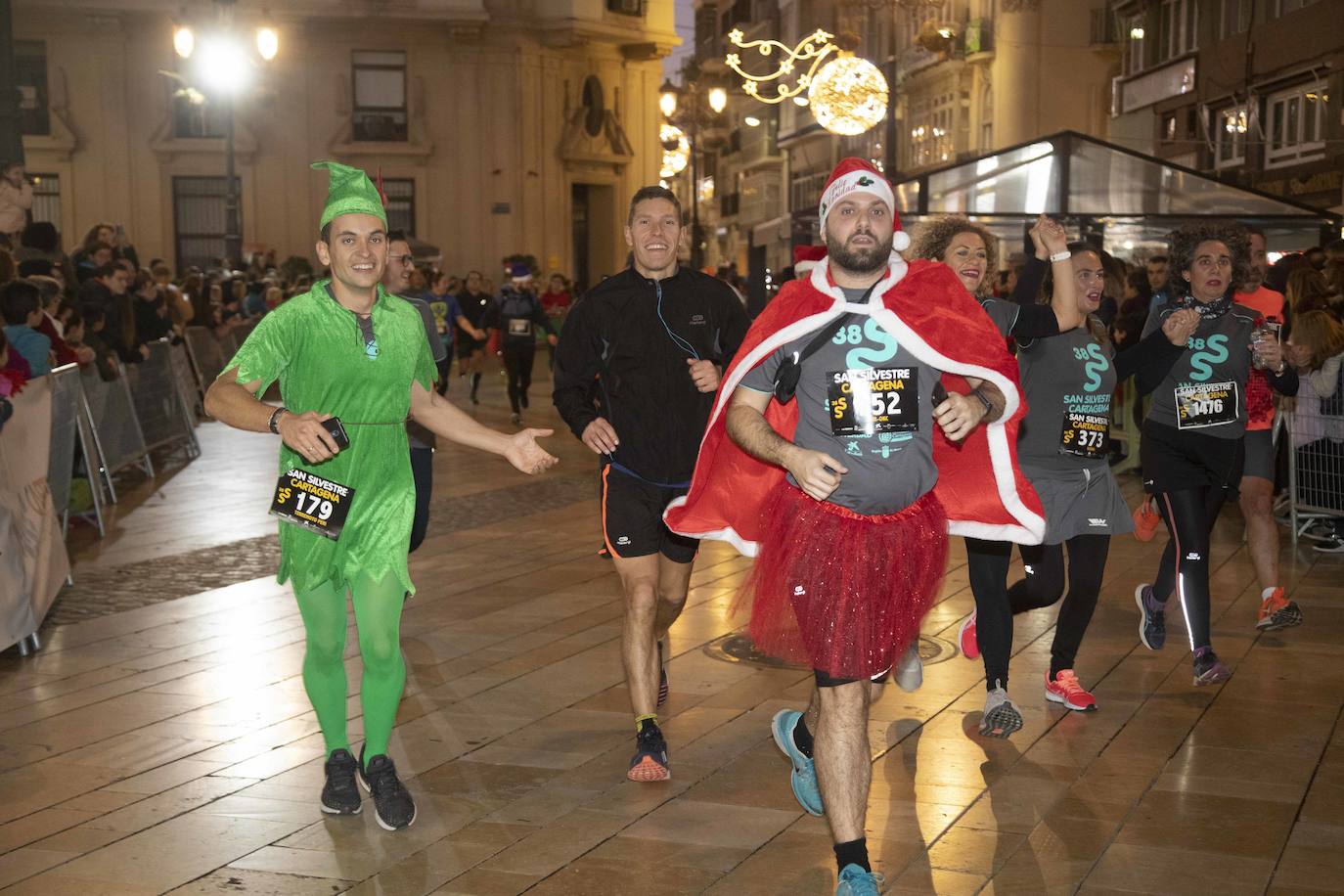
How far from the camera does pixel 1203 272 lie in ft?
24.6

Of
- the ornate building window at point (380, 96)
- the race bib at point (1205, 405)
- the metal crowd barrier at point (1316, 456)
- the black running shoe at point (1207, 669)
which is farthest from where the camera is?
the ornate building window at point (380, 96)

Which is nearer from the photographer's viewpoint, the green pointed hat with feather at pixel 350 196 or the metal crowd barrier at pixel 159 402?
the green pointed hat with feather at pixel 350 196

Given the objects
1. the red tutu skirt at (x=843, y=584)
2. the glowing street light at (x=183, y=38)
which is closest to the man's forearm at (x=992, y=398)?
the red tutu skirt at (x=843, y=584)

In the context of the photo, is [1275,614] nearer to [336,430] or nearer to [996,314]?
[996,314]

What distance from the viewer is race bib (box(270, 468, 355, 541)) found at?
5340mm

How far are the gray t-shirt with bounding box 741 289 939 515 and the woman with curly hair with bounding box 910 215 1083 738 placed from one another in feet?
5.15

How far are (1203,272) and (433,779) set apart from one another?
4.04 meters

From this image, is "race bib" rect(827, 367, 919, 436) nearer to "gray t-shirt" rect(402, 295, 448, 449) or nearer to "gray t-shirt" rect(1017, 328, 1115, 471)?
"gray t-shirt" rect(402, 295, 448, 449)

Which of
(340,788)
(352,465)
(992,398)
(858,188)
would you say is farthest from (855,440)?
(340,788)

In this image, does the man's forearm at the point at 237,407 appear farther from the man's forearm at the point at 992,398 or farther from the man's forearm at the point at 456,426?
the man's forearm at the point at 992,398

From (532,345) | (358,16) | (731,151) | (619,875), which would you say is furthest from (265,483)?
(731,151)

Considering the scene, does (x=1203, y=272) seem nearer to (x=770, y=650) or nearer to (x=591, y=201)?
(x=770, y=650)

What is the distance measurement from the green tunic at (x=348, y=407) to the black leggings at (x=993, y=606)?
8.03ft

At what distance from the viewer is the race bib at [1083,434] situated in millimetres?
6828
